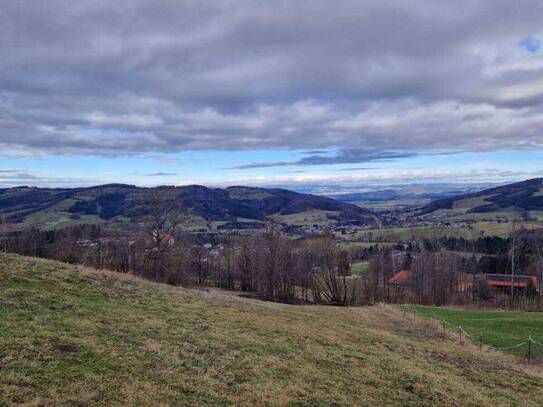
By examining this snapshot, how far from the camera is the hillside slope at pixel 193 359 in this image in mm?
9211

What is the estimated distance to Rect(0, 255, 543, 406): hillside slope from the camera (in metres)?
9.21

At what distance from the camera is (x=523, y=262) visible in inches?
3536

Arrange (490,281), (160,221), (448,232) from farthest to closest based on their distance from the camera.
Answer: (448,232) → (490,281) → (160,221)

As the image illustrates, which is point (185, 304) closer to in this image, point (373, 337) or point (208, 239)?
point (373, 337)

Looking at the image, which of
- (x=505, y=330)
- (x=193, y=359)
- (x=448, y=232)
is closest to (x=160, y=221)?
(x=193, y=359)

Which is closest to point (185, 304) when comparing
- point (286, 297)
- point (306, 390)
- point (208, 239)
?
point (306, 390)

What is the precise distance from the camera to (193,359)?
12.2 meters

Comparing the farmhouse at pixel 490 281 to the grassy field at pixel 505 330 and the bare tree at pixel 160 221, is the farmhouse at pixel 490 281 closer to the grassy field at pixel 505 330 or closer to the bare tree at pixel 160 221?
the grassy field at pixel 505 330

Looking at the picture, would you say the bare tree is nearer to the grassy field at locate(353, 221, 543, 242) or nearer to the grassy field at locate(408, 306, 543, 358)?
the grassy field at locate(408, 306, 543, 358)

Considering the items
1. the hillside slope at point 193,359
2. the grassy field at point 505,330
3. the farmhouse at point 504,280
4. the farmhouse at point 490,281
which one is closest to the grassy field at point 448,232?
the farmhouse at point 504,280

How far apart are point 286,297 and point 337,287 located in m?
7.80

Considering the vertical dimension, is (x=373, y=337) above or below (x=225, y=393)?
below

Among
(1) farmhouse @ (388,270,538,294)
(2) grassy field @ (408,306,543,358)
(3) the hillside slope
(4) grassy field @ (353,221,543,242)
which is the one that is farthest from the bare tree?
(4) grassy field @ (353,221,543,242)

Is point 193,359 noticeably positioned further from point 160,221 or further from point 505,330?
point 160,221
